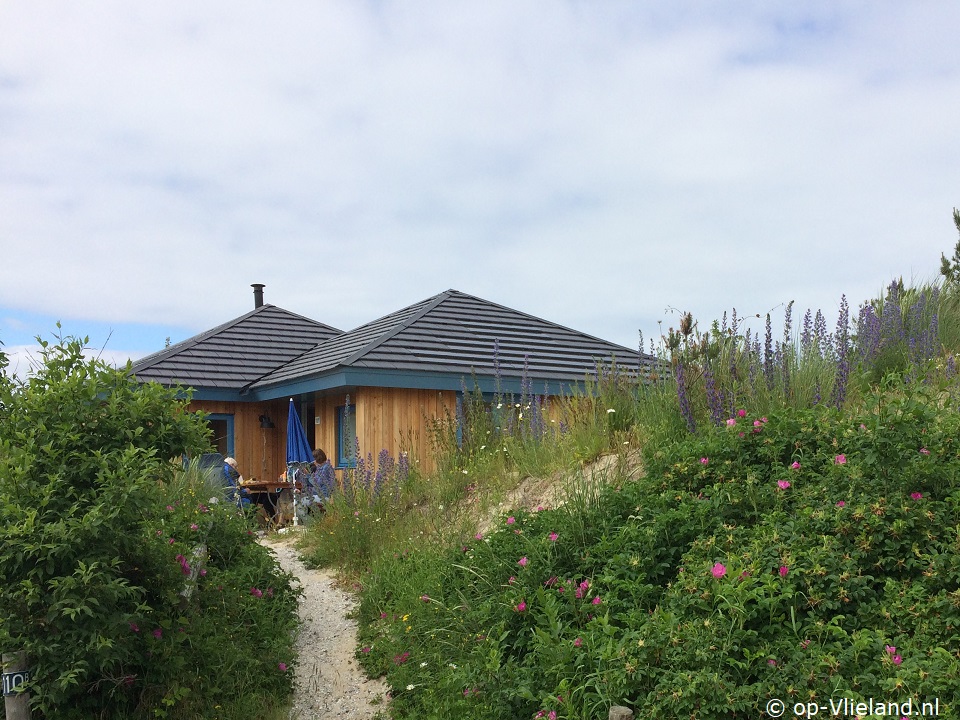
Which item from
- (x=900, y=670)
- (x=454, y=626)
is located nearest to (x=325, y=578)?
(x=454, y=626)

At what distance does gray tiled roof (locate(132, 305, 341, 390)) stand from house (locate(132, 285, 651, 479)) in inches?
1.1

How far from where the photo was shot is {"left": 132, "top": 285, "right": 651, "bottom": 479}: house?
14.4 m

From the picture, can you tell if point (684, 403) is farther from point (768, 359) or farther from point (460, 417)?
point (460, 417)

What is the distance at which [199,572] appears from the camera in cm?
647

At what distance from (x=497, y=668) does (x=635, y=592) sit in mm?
936

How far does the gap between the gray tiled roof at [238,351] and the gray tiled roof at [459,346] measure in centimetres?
86

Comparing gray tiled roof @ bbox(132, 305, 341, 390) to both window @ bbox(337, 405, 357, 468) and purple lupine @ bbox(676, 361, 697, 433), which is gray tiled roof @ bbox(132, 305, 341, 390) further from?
purple lupine @ bbox(676, 361, 697, 433)

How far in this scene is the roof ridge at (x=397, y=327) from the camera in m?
14.2

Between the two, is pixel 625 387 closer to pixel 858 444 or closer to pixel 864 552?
pixel 858 444

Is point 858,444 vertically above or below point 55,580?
above

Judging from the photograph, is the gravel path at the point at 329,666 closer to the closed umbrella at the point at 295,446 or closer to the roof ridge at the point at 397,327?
the roof ridge at the point at 397,327

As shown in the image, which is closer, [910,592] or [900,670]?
[900,670]

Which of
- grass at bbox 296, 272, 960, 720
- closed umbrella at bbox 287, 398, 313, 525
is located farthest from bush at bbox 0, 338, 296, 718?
closed umbrella at bbox 287, 398, 313, 525

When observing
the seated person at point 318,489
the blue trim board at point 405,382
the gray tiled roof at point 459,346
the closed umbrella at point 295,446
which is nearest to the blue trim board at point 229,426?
the gray tiled roof at point 459,346
